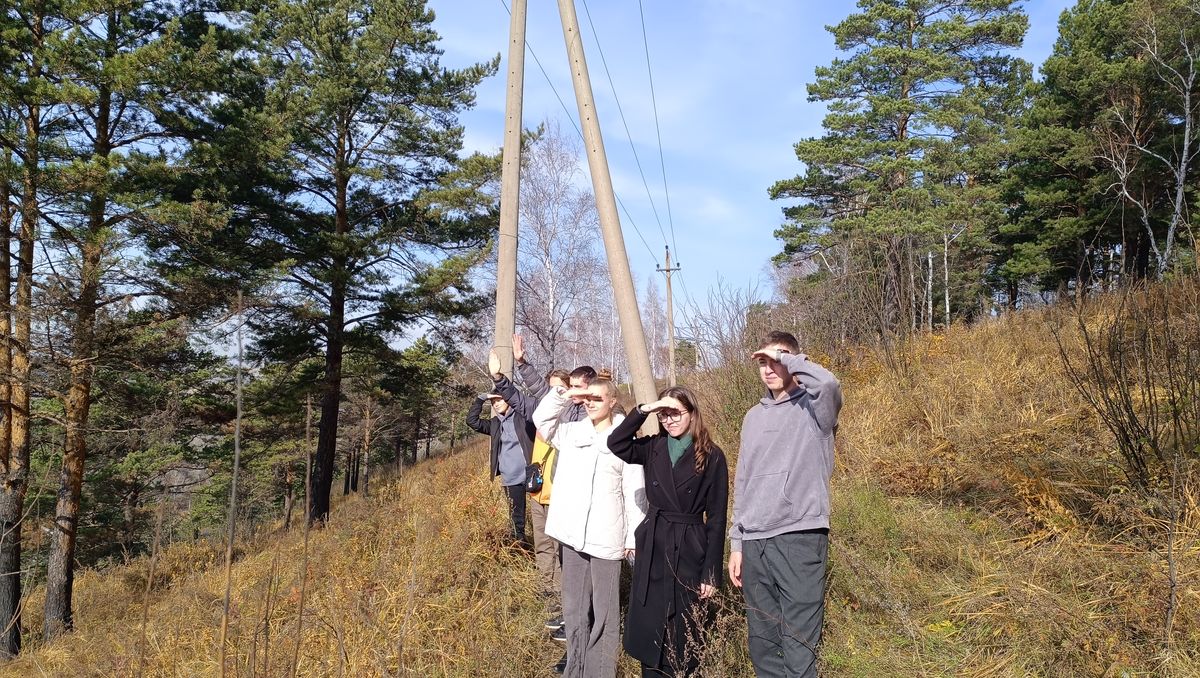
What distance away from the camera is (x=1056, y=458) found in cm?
486

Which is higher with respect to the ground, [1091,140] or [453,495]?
[1091,140]

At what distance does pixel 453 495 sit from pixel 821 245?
14.3m

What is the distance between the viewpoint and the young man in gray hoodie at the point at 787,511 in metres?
2.87

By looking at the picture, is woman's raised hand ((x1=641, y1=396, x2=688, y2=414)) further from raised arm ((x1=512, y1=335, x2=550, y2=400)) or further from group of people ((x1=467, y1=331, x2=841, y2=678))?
raised arm ((x1=512, y1=335, x2=550, y2=400))

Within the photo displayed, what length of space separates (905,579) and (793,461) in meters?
1.94

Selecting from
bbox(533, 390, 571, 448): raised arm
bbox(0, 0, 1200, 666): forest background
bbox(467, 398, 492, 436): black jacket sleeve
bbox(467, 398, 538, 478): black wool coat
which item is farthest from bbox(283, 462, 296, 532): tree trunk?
bbox(467, 398, 492, 436): black jacket sleeve

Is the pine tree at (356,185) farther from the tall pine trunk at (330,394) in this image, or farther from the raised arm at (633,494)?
the raised arm at (633,494)

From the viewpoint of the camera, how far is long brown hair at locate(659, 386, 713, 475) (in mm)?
3199

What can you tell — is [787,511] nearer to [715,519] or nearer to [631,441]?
[715,519]

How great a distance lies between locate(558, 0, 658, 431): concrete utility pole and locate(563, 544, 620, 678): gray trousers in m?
1.31

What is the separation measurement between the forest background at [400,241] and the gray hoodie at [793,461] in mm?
1769

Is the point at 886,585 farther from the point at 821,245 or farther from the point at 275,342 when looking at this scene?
the point at 821,245

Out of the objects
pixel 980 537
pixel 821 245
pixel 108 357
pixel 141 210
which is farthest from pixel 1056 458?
pixel 821 245

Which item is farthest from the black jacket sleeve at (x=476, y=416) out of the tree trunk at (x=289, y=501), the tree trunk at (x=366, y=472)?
the tree trunk at (x=366, y=472)
